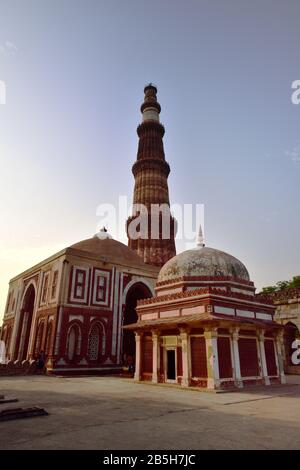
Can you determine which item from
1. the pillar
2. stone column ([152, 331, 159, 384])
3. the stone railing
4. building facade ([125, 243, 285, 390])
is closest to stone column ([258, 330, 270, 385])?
building facade ([125, 243, 285, 390])

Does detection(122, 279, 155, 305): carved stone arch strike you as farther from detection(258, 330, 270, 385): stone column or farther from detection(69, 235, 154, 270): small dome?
detection(258, 330, 270, 385): stone column

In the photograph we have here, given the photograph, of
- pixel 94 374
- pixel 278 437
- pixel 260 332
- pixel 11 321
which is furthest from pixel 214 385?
pixel 11 321

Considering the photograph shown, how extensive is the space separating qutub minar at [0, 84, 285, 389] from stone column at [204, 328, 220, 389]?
1.6 inches

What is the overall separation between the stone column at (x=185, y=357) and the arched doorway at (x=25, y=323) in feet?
56.9

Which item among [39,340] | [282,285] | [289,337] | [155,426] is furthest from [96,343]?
[282,285]

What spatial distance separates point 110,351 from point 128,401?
46.6 feet

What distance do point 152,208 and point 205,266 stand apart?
21.7 m

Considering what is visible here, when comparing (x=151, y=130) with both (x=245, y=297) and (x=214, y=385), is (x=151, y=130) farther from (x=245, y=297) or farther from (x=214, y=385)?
(x=214, y=385)

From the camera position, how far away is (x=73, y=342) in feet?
71.7

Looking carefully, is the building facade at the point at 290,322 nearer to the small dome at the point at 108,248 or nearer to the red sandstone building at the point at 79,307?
the red sandstone building at the point at 79,307

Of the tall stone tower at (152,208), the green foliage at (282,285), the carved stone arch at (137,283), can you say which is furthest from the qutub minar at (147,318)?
the green foliage at (282,285)

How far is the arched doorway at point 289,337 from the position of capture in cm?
2638

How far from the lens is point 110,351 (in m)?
23.1

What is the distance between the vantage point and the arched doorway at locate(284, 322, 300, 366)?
26.4 metres
